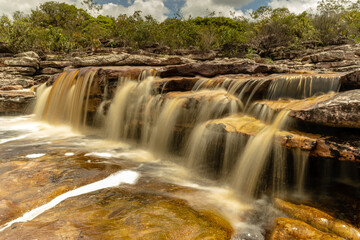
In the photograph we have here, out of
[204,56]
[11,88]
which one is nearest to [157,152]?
[11,88]

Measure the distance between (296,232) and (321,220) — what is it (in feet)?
Answer: 1.76

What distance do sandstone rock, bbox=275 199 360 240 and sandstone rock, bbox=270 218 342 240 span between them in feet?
0.60

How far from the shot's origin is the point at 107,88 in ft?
28.4

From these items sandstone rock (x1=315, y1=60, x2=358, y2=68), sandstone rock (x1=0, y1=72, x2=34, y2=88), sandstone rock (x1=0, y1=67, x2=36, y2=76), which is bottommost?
sandstone rock (x1=0, y1=72, x2=34, y2=88)

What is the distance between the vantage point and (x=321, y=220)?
2.65 metres

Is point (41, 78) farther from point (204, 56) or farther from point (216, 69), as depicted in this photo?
point (216, 69)

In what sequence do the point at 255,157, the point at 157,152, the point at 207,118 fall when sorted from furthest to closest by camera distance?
the point at 157,152 → the point at 207,118 → the point at 255,157

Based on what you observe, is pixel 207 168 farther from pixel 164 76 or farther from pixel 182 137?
pixel 164 76

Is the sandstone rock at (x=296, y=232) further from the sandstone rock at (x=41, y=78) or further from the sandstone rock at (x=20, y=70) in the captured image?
the sandstone rock at (x=20, y=70)

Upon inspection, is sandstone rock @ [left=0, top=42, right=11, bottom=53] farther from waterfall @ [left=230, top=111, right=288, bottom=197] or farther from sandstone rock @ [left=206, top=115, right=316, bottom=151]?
waterfall @ [left=230, top=111, right=288, bottom=197]

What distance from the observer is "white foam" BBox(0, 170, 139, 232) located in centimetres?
268

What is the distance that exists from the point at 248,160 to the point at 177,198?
1.49m

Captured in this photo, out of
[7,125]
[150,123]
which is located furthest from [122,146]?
[7,125]

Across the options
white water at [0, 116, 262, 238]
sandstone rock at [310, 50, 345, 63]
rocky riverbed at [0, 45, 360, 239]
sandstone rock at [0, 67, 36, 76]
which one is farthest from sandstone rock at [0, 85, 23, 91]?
sandstone rock at [310, 50, 345, 63]
